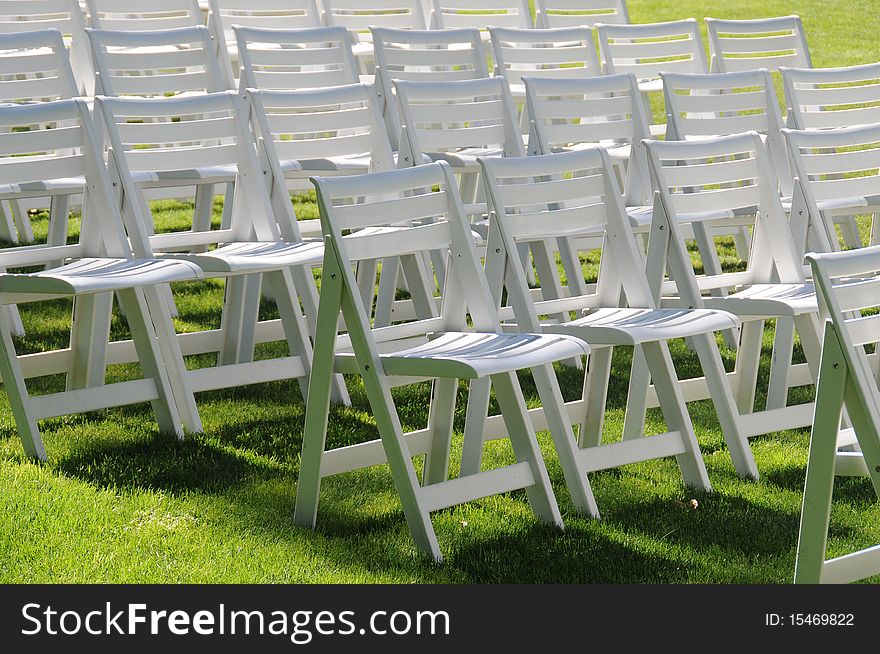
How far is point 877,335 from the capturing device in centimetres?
339

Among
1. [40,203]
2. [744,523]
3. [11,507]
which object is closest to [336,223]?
[11,507]

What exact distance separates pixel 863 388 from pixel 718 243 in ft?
20.7

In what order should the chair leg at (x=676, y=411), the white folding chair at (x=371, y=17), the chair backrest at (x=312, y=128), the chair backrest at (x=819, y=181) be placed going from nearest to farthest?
the chair leg at (x=676, y=411) → the chair backrest at (x=819, y=181) → the chair backrest at (x=312, y=128) → the white folding chair at (x=371, y=17)

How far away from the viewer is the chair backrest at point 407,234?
4035 millimetres

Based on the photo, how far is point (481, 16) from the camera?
8.73m

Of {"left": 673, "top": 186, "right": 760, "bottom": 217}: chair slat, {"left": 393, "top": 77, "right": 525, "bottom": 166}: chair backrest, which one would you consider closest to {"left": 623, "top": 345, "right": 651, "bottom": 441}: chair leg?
{"left": 673, "top": 186, "right": 760, "bottom": 217}: chair slat

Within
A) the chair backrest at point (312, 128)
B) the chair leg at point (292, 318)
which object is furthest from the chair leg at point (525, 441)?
the chair backrest at point (312, 128)

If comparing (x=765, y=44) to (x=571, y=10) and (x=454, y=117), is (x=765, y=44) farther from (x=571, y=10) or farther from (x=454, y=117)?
(x=454, y=117)

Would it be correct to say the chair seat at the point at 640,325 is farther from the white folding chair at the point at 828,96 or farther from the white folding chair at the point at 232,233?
the white folding chair at the point at 828,96

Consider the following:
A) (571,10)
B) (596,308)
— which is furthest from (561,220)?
(571,10)

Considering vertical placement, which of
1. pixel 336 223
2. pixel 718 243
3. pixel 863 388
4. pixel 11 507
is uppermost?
pixel 336 223

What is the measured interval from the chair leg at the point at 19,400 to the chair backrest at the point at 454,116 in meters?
1.87

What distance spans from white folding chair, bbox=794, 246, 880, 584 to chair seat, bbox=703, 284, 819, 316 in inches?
54.0

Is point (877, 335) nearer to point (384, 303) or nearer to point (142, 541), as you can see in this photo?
point (142, 541)
